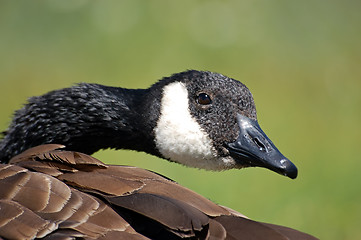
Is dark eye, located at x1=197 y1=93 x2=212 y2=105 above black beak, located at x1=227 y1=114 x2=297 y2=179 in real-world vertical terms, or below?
above

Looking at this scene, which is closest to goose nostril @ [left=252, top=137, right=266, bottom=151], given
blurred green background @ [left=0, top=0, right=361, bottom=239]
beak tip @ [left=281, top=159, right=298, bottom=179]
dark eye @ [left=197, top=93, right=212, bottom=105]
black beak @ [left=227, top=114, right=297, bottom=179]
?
black beak @ [left=227, top=114, right=297, bottom=179]

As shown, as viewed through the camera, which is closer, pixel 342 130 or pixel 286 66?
pixel 342 130

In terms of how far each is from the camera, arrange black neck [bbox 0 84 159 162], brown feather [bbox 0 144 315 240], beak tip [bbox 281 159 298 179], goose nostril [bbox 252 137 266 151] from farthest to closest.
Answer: black neck [bbox 0 84 159 162] < goose nostril [bbox 252 137 266 151] < beak tip [bbox 281 159 298 179] < brown feather [bbox 0 144 315 240]

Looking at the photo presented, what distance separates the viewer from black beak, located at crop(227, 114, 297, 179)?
96.0 inches

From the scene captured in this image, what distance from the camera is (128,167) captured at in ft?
7.50

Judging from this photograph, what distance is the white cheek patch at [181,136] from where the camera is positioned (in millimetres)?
2648

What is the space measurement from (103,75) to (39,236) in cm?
385

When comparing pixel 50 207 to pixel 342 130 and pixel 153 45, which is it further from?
pixel 153 45

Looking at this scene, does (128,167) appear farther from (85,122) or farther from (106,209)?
(85,122)

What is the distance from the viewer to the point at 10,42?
6.05 meters

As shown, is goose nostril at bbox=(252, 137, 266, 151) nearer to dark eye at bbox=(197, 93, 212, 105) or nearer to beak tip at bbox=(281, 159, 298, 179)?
beak tip at bbox=(281, 159, 298, 179)

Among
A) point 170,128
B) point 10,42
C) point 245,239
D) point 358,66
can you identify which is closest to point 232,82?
point 170,128

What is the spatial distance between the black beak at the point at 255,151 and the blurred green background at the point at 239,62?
5.09ft

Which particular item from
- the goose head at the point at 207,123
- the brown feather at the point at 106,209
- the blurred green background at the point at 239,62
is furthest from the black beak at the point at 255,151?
the blurred green background at the point at 239,62
